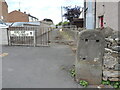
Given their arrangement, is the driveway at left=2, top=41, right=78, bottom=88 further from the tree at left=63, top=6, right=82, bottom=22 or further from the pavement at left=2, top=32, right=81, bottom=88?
the tree at left=63, top=6, right=82, bottom=22

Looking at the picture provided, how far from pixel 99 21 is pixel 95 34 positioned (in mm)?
9738

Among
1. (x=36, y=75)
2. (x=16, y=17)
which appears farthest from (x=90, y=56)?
(x=16, y=17)

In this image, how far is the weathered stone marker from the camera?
3.77 meters

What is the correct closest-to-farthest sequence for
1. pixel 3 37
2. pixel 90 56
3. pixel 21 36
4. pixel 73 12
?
1. pixel 90 56
2. pixel 3 37
3. pixel 21 36
4. pixel 73 12

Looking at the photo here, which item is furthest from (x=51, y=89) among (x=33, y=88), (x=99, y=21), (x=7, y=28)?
A: (x=99, y=21)

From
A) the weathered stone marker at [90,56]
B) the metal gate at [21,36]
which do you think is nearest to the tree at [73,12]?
the metal gate at [21,36]

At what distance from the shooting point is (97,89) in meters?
3.67

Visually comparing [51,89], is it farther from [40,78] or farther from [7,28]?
A: [7,28]

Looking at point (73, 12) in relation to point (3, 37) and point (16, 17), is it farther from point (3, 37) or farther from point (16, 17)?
point (3, 37)

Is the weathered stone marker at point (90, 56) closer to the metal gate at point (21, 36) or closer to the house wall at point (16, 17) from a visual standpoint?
the metal gate at point (21, 36)

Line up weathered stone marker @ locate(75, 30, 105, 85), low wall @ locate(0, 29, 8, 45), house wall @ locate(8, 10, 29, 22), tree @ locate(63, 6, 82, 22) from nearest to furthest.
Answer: weathered stone marker @ locate(75, 30, 105, 85)
low wall @ locate(0, 29, 8, 45)
tree @ locate(63, 6, 82, 22)
house wall @ locate(8, 10, 29, 22)

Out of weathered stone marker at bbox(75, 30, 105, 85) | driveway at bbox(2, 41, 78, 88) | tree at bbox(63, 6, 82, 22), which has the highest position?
tree at bbox(63, 6, 82, 22)

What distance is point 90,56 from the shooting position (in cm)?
384

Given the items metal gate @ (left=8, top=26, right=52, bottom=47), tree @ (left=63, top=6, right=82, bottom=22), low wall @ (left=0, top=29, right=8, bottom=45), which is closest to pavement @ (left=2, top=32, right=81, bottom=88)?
metal gate @ (left=8, top=26, right=52, bottom=47)
